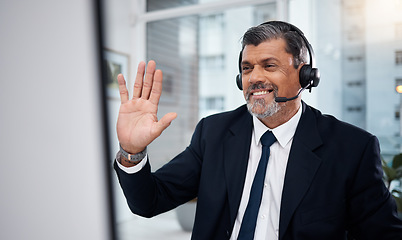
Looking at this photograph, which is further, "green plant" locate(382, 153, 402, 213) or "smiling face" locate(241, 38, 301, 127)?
"green plant" locate(382, 153, 402, 213)

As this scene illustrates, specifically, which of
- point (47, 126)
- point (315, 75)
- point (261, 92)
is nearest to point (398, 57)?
point (315, 75)

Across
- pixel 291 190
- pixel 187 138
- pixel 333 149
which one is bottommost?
pixel 187 138

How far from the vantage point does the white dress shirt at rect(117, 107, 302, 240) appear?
979 millimetres

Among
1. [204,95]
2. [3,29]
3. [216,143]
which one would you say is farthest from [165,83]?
[3,29]

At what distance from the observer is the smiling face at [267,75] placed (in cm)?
107

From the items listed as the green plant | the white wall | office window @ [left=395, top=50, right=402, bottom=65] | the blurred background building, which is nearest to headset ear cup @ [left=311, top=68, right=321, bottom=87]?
the white wall

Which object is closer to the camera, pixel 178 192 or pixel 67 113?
pixel 67 113

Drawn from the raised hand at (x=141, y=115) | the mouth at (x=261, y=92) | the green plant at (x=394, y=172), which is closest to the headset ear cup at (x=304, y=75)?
the mouth at (x=261, y=92)

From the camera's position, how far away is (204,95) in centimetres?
331

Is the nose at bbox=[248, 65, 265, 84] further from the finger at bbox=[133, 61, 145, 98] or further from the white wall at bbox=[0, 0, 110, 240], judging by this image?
the white wall at bbox=[0, 0, 110, 240]

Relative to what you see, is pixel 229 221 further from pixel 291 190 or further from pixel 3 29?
pixel 3 29

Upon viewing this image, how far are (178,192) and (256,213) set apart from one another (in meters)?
0.27

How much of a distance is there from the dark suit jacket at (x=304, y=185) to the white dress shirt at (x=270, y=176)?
35 millimetres

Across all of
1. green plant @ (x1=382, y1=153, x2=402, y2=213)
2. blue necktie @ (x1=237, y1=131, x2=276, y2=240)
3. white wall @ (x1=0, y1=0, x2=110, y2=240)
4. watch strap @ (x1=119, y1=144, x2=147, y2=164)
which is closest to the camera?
white wall @ (x1=0, y1=0, x2=110, y2=240)
